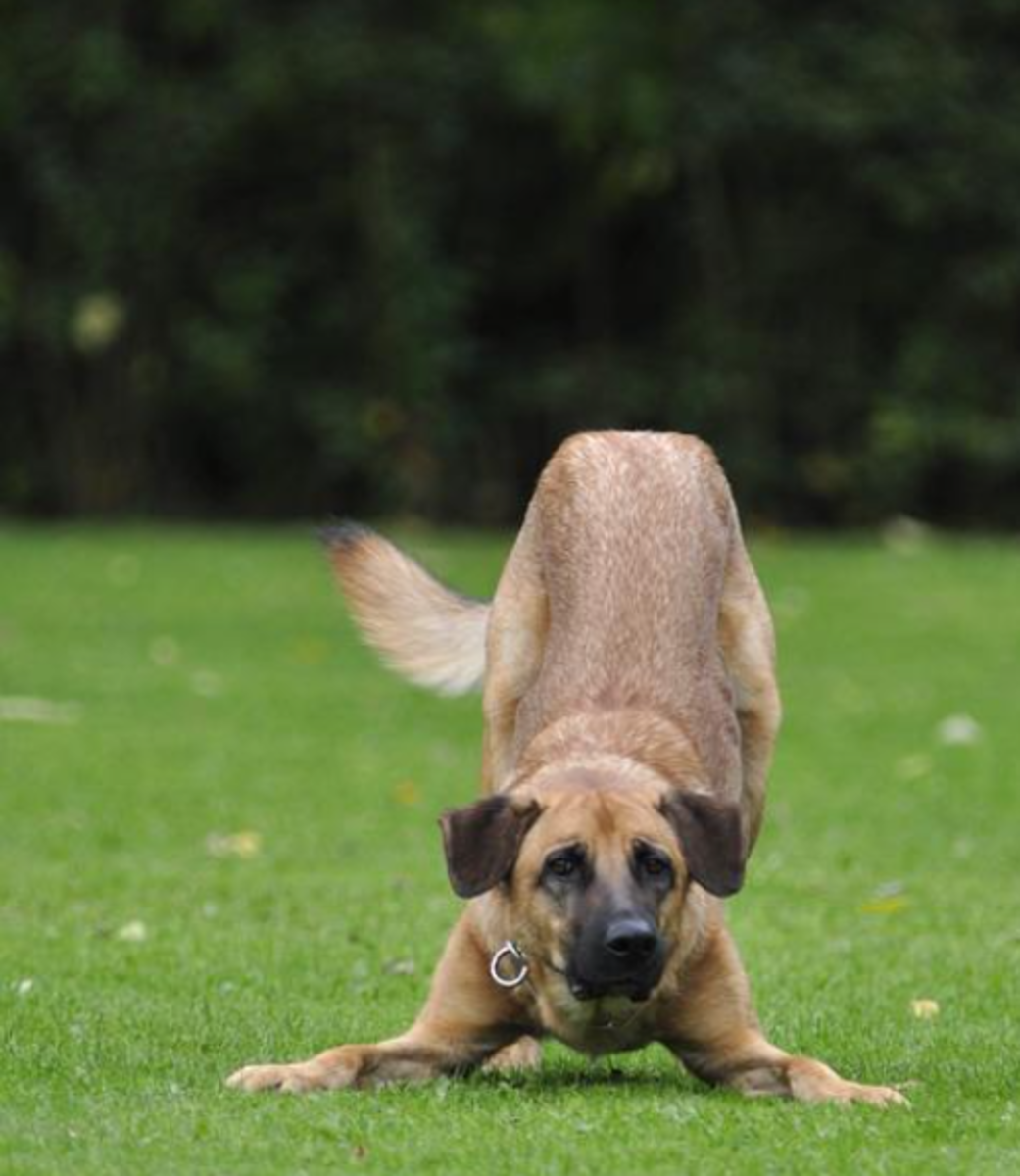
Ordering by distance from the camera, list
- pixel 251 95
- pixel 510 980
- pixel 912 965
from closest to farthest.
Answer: pixel 510 980, pixel 912 965, pixel 251 95

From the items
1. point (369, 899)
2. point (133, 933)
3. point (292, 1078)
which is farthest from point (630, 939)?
point (369, 899)

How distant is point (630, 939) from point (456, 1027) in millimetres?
707

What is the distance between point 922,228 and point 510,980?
807 inches

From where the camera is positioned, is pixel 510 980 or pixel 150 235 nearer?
pixel 510 980

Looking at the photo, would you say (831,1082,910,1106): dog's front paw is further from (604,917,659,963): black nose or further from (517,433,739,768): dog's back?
(517,433,739,768): dog's back

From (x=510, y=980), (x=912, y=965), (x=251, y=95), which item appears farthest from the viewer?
(x=251, y=95)

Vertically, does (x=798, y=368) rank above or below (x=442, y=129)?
below

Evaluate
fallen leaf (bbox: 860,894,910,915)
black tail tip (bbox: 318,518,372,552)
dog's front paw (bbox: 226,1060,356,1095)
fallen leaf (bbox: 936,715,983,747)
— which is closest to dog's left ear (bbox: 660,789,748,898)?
dog's front paw (bbox: 226,1060,356,1095)

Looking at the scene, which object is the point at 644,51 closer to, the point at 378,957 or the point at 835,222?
the point at 835,222

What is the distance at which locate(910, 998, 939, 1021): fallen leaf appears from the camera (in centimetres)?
745

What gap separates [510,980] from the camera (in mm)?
6504

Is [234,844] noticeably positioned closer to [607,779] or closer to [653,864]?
[607,779]

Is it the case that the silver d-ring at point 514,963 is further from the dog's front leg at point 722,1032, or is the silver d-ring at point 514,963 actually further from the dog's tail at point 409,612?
the dog's tail at point 409,612

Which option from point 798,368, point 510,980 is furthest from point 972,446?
point 510,980
